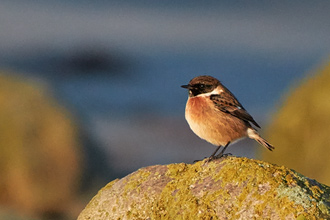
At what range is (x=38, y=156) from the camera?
46.6ft

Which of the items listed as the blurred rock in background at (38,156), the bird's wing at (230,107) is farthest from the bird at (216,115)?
the blurred rock in background at (38,156)

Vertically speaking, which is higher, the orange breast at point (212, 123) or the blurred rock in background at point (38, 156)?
the orange breast at point (212, 123)

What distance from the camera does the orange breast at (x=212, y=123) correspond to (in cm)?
725

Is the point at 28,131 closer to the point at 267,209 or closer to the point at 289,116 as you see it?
the point at 289,116

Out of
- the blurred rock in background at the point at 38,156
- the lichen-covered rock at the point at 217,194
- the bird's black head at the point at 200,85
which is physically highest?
the bird's black head at the point at 200,85

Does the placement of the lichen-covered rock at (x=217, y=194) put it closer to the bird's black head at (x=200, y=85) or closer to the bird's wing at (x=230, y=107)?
the bird's wing at (x=230, y=107)

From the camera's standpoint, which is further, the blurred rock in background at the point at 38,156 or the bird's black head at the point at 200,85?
the blurred rock in background at the point at 38,156

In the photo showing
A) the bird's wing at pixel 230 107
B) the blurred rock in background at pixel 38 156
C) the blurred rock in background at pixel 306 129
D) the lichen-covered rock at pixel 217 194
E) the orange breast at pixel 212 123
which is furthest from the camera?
the blurred rock in background at pixel 38 156

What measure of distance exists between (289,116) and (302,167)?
1.11 metres

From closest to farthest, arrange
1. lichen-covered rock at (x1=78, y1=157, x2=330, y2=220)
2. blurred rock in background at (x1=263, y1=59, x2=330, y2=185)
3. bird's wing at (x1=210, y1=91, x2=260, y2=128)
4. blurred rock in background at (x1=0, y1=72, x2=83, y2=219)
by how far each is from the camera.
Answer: lichen-covered rock at (x1=78, y1=157, x2=330, y2=220), bird's wing at (x1=210, y1=91, x2=260, y2=128), blurred rock in background at (x1=263, y1=59, x2=330, y2=185), blurred rock in background at (x1=0, y1=72, x2=83, y2=219)

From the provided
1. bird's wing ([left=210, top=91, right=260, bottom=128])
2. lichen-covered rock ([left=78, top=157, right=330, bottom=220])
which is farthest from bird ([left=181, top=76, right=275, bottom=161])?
lichen-covered rock ([left=78, top=157, right=330, bottom=220])

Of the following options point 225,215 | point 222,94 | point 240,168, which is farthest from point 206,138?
point 225,215

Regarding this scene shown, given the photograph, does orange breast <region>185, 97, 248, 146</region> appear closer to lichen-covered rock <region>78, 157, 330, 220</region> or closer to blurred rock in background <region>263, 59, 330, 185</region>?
lichen-covered rock <region>78, 157, 330, 220</region>

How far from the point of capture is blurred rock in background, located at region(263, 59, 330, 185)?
10.2 meters
